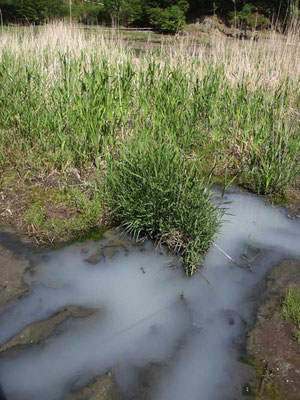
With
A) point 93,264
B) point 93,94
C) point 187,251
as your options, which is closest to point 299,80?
point 93,94

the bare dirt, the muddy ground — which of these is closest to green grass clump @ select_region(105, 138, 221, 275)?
the muddy ground

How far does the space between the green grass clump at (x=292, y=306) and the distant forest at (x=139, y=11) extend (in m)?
11.3

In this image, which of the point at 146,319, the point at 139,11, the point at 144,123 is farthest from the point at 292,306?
the point at 139,11

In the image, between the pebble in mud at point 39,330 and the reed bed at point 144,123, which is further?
the reed bed at point 144,123

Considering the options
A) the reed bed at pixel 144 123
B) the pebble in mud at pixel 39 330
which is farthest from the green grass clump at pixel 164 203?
the pebble in mud at pixel 39 330

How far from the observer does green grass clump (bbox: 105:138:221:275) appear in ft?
8.89

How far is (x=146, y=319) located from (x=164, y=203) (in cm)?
85

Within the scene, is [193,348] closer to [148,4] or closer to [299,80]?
[299,80]

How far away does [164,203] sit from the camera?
2.81 metres

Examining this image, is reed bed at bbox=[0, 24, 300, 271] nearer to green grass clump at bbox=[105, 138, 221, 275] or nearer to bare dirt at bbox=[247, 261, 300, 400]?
green grass clump at bbox=[105, 138, 221, 275]

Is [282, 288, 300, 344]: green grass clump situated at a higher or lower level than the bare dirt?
higher

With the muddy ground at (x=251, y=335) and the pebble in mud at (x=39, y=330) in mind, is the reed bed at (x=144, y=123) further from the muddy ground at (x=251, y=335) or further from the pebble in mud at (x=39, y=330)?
the pebble in mud at (x=39, y=330)

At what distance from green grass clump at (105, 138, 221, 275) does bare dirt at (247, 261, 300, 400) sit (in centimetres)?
52

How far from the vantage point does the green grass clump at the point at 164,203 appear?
2711mm
